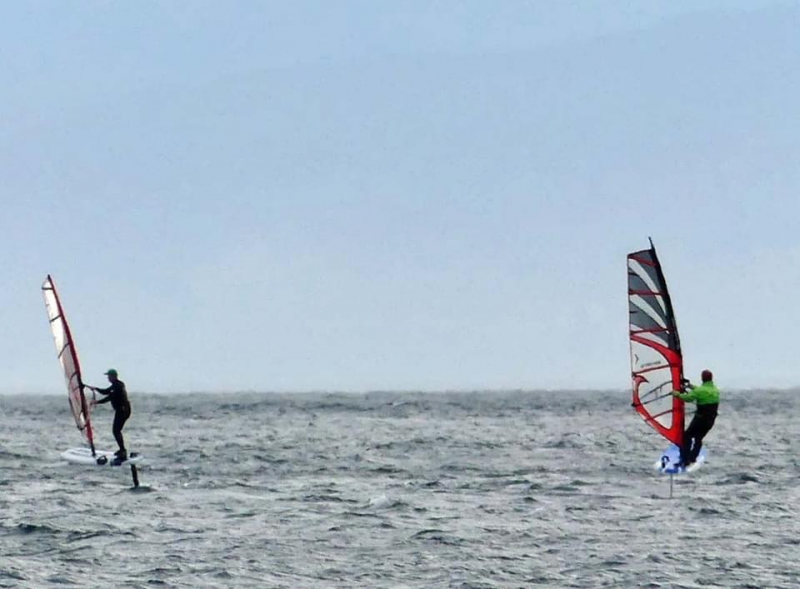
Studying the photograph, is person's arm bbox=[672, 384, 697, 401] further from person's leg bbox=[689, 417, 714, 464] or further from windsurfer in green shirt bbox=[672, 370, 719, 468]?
person's leg bbox=[689, 417, 714, 464]

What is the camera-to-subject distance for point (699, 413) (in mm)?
20922

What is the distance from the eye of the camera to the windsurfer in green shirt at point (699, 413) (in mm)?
20672

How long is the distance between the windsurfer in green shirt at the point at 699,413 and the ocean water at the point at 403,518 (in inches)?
43.0

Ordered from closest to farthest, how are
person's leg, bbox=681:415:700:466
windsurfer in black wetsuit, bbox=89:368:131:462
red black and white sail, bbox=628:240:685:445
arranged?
red black and white sail, bbox=628:240:685:445 < person's leg, bbox=681:415:700:466 < windsurfer in black wetsuit, bbox=89:368:131:462

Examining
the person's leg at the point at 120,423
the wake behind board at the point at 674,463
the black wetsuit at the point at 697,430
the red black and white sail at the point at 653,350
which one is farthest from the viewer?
the person's leg at the point at 120,423

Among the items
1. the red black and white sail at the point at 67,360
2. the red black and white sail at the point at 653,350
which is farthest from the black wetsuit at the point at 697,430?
the red black and white sail at the point at 67,360

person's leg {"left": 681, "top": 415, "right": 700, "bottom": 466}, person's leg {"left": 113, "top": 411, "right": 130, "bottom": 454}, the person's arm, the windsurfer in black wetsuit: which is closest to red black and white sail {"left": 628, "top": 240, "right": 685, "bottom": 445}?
person's leg {"left": 681, "top": 415, "right": 700, "bottom": 466}

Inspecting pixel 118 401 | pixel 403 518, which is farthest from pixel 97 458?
pixel 403 518

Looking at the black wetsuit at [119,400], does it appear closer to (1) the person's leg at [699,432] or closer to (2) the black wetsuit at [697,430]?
(2) the black wetsuit at [697,430]

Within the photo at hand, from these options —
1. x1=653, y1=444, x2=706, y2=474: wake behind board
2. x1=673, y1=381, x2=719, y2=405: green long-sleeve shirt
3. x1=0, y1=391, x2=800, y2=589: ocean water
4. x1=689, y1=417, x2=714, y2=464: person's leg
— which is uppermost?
x1=673, y1=381, x2=719, y2=405: green long-sleeve shirt

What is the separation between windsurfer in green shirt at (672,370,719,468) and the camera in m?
20.7

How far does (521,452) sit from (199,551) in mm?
18453

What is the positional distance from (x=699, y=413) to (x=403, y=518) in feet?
15.6

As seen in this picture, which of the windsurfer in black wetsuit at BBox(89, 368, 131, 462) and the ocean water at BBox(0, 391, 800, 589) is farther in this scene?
the windsurfer in black wetsuit at BBox(89, 368, 131, 462)
